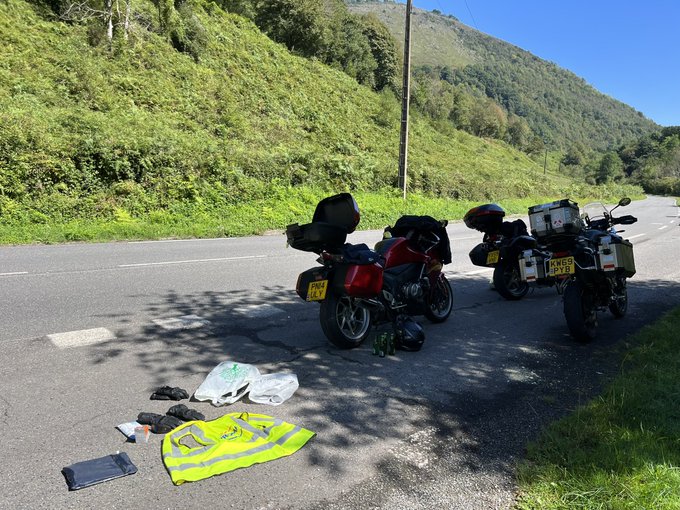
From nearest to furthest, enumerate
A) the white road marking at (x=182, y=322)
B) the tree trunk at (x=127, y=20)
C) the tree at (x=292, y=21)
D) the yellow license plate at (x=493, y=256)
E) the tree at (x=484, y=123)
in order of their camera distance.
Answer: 1. the white road marking at (x=182, y=322)
2. the yellow license plate at (x=493, y=256)
3. the tree trunk at (x=127, y=20)
4. the tree at (x=292, y=21)
5. the tree at (x=484, y=123)

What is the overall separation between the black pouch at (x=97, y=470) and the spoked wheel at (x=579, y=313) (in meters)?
4.67

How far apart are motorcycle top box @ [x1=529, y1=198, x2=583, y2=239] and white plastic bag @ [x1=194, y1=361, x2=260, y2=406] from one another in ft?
13.8

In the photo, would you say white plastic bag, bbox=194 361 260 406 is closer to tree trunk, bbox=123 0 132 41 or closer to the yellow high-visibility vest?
the yellow high-visibility vest

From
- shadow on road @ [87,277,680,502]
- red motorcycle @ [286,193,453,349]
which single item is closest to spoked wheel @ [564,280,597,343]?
shadow on road @ [87,277,680,502]

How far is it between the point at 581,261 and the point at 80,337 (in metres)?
5.52

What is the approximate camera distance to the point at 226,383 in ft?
12.7

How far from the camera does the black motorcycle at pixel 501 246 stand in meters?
7.57

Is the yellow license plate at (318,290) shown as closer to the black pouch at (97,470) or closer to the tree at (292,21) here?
the black pouch at (97,470)

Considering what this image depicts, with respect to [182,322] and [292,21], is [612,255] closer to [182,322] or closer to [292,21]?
[182,322]

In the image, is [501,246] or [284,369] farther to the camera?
[501,246]

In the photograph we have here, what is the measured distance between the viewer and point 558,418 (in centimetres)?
378

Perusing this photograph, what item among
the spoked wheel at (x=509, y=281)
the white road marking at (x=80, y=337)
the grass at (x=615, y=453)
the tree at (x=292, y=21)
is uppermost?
the tree at (x=292, y=21)

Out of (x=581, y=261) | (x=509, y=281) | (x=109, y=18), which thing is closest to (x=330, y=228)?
(x=581, y=261)

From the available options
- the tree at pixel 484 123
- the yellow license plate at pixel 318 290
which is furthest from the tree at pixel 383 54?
the yellow license plate at pixel 318 290
